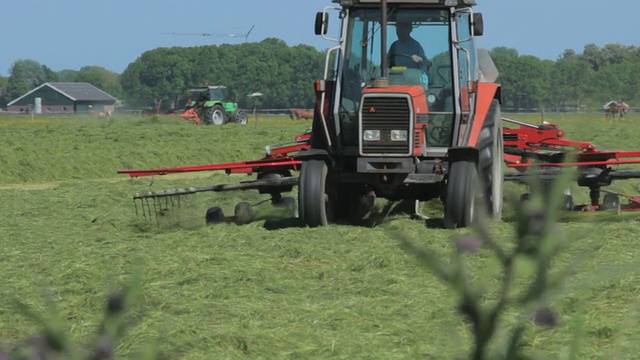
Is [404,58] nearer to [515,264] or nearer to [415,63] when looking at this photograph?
[415,63]

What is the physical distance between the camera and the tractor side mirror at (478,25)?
10.5 metres

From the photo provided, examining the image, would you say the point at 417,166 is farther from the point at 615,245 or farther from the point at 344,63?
the point at 615,245

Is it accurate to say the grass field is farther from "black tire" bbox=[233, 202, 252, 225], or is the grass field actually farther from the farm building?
the farm building

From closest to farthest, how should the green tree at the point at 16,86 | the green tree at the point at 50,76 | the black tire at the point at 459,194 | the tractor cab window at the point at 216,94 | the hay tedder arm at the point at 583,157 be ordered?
the black tire at the point at 459,194 < the hay tedder arm at the point at 583,157 < the tractor cab window at the point at 216,94 < the green tree at the point at 16,86 < the green tree at the point at 50,76

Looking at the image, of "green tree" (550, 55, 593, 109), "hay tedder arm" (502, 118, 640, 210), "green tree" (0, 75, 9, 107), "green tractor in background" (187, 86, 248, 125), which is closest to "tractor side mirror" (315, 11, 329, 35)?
"hay tedder arm" (502, 118, 640, 210)

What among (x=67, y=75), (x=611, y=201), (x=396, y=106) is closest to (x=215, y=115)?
(x=611, y=201)

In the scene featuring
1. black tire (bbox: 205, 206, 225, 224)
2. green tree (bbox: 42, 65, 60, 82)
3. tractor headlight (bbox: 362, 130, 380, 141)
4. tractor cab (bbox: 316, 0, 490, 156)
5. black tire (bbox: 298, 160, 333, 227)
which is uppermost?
green tree (bbox: 42, 65, 60, 82)

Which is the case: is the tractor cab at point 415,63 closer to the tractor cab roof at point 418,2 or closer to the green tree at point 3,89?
the tractor cab roof at point 418,2

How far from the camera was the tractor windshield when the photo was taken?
10609 mm

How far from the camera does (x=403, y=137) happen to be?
10.4 m

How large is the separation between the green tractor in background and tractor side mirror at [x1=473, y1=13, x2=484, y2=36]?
3785 cm

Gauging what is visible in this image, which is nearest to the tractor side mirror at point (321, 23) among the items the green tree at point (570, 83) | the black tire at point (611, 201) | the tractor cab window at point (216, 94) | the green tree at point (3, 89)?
the black tire at point (611, 201)

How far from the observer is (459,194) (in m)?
9.91

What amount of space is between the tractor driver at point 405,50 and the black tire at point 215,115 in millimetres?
37787
